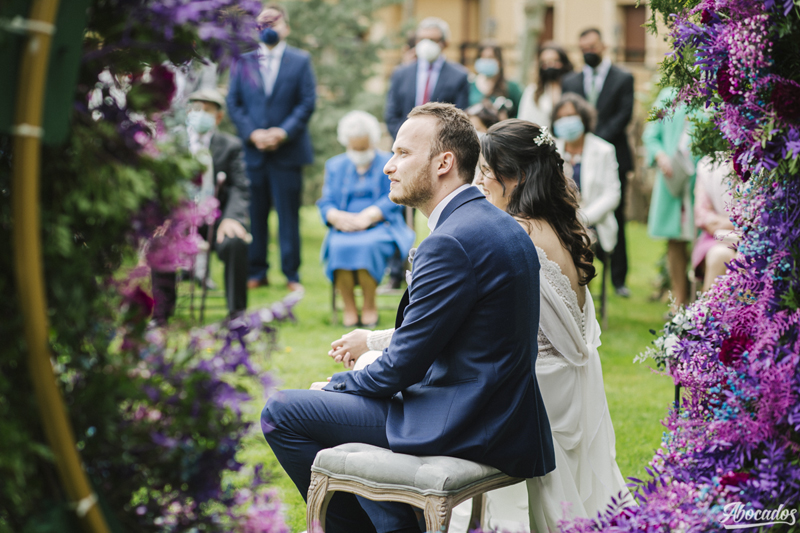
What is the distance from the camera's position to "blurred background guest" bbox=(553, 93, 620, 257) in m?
7.54

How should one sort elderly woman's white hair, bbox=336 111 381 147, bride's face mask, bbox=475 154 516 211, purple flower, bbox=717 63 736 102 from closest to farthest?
purple flower, bbox=717 63 736 102 < bride's face mask, bbox=475 154 516 211 < elderly woman's white hair, bbox=336 111 381 147

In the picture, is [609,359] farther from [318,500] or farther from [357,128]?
[318,500]

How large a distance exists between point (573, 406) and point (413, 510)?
3.04 ft

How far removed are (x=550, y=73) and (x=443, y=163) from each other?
6.48 metres

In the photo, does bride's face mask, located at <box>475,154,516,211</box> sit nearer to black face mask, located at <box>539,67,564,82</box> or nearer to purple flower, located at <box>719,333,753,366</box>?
purple flower, located at <box>719,333,753,366</box>

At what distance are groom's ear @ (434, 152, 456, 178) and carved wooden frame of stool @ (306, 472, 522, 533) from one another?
1.14m

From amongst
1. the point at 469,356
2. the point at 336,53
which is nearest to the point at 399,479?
the point at 469,356

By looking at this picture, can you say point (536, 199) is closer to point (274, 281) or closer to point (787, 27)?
point (787, 27)

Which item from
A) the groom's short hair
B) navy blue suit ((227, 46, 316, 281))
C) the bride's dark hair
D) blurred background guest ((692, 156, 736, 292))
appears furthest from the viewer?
navy blue suit ((227, 46, 316, 281))

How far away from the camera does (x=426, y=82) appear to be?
30.2ft

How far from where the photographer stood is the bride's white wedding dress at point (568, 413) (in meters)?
3.46

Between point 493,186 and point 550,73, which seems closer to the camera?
point 493,186

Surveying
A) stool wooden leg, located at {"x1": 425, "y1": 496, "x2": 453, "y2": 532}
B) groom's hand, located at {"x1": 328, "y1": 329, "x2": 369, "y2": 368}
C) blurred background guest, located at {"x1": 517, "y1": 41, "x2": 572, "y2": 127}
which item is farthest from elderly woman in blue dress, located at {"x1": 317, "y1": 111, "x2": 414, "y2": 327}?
stool wooden leg, located at {"x1": 425, "y1": 496, "x2": 453, "y2": 532}

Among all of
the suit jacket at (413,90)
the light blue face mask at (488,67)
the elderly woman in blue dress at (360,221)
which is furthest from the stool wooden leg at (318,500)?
the light blue face mask at (488,67)
